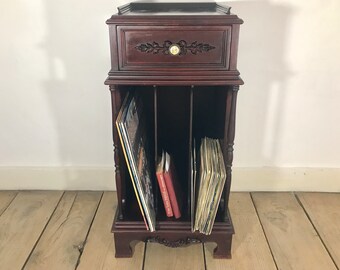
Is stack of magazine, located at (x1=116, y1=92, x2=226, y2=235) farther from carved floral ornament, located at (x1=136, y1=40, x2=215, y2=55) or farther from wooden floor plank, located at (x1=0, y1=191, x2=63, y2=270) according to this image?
wooden floor plank, located at (x1=0, y1=191, x2=63, y2=270)

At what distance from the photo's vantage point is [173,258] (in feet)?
3.43

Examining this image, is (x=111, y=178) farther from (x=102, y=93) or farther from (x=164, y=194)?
(x=164, y=194)

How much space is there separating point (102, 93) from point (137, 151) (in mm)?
379

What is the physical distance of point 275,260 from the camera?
104 cm

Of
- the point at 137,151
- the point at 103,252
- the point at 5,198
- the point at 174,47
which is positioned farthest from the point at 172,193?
the point at 5,198

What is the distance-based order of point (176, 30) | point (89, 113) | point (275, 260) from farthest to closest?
1. point (89, 113)
2. point (275, 260)
3. point (176, 30)

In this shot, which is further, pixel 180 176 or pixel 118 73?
pixel 180 176

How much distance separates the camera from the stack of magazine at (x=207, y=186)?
3.06 feet

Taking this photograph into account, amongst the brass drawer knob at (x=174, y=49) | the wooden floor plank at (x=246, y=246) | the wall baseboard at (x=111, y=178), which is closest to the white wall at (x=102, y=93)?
the wall baseboard at (x=111, y=178)

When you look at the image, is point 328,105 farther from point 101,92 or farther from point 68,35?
point 68,35

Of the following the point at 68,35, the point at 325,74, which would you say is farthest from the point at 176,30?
the point at 325,74

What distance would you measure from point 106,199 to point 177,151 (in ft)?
1.05

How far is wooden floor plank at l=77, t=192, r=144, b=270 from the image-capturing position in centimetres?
102

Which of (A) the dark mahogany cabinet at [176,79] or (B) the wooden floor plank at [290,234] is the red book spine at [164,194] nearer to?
(A) the dark mahogany cabinet at [176,79]
